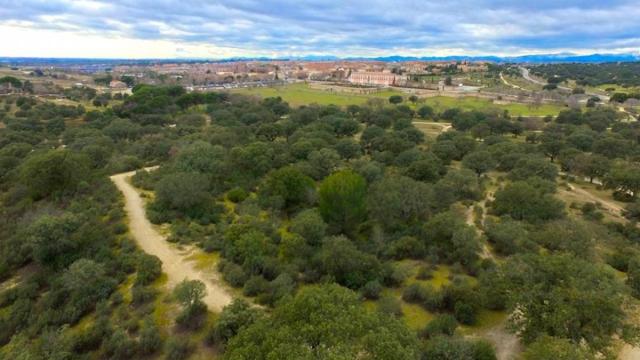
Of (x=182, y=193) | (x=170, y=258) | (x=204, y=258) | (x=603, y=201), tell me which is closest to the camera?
(x=170, y=258)

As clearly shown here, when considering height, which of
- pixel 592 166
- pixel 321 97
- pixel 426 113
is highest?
pixel 321 97

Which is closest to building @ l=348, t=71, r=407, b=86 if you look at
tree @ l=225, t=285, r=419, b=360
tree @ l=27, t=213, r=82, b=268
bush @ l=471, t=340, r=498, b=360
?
tree @ l=27, t=213, r=82, b=268

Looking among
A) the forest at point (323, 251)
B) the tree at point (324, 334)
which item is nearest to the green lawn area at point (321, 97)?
the forest at point (323, 251)

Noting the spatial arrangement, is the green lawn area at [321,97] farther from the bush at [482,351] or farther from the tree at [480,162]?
the bush at [482,351]

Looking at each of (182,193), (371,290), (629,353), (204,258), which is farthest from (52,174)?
(629,353)

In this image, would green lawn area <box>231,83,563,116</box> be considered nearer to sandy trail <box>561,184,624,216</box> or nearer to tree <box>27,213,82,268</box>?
sandy trail <box>561,184,624,216</box>

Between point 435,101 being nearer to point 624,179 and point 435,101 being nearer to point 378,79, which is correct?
point 378,79
